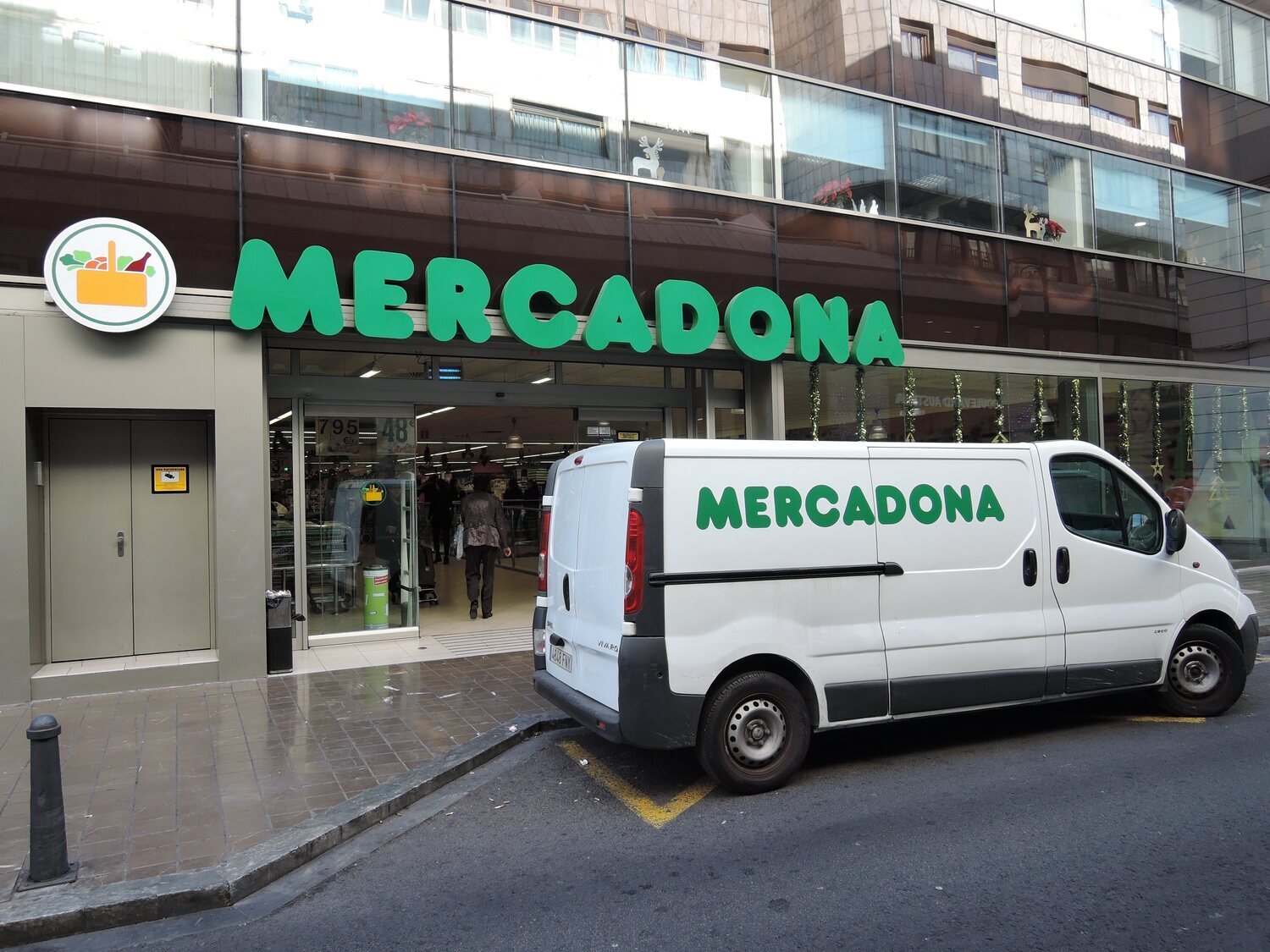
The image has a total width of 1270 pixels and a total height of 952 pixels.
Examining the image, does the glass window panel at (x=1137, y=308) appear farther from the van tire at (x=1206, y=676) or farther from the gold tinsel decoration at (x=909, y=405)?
the van tire at (x=1206, y=676)

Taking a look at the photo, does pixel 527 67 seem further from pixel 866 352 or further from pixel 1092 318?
pixel 1092 318

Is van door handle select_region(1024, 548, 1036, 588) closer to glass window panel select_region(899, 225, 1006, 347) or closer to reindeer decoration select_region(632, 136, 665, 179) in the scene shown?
reindeer decoration select_region(632, 136, 665, 179)

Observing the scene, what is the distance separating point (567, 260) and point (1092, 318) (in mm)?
9314

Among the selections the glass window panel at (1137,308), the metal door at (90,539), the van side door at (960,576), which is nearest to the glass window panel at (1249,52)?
the glass window panel at (1137,308)

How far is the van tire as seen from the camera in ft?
21.8

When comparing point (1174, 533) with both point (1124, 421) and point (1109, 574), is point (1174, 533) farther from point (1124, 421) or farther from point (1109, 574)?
point (1124, 421)

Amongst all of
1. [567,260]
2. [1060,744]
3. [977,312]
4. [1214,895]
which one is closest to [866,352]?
[977,312]

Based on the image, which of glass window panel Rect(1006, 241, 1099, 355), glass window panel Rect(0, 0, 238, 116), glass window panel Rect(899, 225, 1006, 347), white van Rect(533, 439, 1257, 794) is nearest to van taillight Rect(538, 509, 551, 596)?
white van Rect(533, 439, 1257, 794)

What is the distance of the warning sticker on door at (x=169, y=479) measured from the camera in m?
8.96

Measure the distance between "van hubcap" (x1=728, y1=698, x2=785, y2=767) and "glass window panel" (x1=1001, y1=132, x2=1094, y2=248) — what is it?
11.2 meters

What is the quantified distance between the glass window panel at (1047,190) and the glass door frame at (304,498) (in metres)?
10.2

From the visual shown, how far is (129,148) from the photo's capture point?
331 inches

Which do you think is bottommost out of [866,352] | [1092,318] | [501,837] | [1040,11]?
[501,837]

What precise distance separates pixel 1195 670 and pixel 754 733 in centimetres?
376
